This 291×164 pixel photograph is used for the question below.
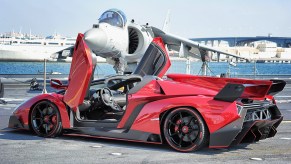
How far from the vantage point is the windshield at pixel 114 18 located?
22109 millimetres

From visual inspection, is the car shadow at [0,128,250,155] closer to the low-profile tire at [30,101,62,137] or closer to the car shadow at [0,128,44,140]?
the car shadow at [0,128,44,140]

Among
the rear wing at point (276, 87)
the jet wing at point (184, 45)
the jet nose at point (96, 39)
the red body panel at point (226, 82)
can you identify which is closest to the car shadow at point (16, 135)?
the red body panel at point (226, 82)

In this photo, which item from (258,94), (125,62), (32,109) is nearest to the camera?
(258,94)

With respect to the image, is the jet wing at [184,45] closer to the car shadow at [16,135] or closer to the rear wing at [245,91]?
the car shadow at [16,135]

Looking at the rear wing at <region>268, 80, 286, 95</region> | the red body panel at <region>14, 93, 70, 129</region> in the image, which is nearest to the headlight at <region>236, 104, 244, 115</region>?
the rear wing at <region>268, 80, 286, 95</region>

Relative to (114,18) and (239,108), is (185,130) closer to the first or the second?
(239,108)

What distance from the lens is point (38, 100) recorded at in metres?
8.20

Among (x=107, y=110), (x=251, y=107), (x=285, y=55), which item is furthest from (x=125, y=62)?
(x=285, y=55)

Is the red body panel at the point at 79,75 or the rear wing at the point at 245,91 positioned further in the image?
the red body panel at the point at 79,75

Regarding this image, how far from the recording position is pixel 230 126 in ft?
21.9

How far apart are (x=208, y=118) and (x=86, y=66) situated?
203 cm

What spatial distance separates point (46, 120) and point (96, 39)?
12.0m

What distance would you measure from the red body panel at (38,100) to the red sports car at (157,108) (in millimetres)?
15

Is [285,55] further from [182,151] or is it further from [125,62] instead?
[182,151]
